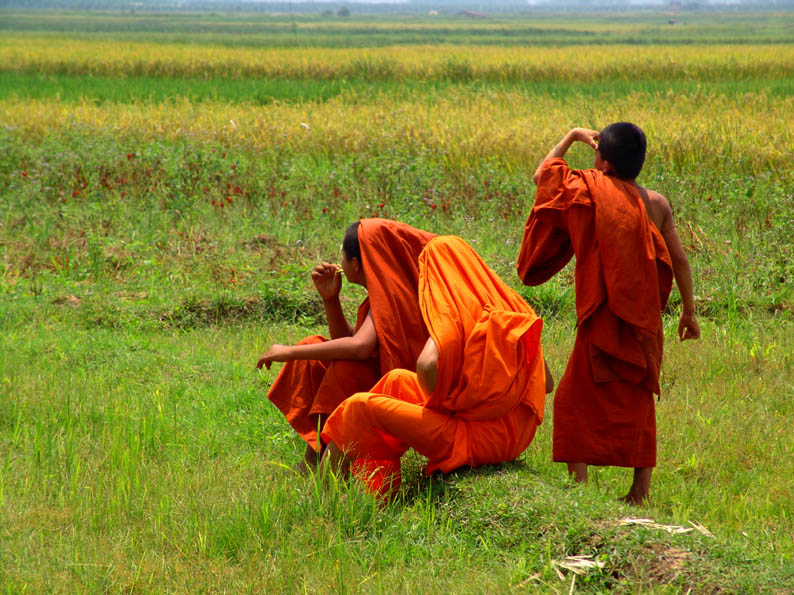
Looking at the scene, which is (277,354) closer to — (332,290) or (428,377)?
(332,290)

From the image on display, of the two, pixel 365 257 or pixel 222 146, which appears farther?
pixel 222 146

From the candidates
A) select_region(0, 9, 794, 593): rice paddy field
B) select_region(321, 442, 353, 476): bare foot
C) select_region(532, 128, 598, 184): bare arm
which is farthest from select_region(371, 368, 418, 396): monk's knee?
select_region(532, 128, 598, 184): bare arm

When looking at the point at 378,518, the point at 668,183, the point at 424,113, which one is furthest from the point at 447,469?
the point at 424,113

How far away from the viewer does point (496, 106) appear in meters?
15.3

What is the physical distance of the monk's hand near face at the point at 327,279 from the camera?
389cm

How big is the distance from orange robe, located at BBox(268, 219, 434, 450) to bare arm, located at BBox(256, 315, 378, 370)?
6 centimetres

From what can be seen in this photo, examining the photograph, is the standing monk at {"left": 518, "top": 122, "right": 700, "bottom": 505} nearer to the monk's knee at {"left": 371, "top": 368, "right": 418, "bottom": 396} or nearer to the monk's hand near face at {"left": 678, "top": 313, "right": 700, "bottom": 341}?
the monk's hand near face at {"left": 678, "top": 313, "right": 700, "bottom": 341}

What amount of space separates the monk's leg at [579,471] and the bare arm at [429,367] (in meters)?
0.91

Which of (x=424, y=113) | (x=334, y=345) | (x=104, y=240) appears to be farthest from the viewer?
(x=424, y=113)

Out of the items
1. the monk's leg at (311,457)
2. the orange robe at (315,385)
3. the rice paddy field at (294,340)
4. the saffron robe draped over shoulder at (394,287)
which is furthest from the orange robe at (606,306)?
the monk's leg at (311,457)

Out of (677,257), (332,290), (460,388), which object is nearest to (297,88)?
(332,290)

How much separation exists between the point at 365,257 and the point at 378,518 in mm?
1085

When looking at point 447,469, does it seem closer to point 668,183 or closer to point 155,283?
point 155,283

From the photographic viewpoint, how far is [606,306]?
11.9ft
